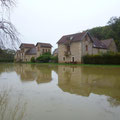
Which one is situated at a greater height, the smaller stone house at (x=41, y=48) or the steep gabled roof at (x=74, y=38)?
the steep gabled roof at (x=74, y=38)

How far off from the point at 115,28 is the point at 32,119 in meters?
41.8

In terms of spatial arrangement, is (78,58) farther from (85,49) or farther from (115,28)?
(115,28)

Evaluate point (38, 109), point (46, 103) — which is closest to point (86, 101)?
point (46, 103)

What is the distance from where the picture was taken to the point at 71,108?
4.37 meters

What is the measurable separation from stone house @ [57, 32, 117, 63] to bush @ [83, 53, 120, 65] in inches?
94.3

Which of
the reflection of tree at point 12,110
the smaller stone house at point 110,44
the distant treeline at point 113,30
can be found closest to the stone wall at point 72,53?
the smaller stone house at point 110,44

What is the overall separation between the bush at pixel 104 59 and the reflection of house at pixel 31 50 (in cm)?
1986

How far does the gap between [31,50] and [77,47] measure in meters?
25.8

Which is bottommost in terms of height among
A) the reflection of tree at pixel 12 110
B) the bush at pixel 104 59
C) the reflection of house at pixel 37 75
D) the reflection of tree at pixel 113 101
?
the reflection of tree at pixel 113 101

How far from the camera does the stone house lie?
30.5 m

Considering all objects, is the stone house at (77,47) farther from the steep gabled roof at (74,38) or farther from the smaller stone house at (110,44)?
the smaller stone house at (110,44)

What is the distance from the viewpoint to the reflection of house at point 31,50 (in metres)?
44.4

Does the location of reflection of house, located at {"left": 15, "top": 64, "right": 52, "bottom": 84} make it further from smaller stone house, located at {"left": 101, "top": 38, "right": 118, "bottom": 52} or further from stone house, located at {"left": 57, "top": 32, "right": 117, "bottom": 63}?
smaller stone house, located at {"left": 101, "top": 38, "right": 118, "bottom": 52}

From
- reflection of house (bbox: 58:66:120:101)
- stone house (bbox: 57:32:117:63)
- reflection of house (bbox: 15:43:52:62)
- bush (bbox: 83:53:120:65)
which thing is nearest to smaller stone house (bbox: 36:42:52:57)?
reflection of house (bbox: 15:43:52:62)
